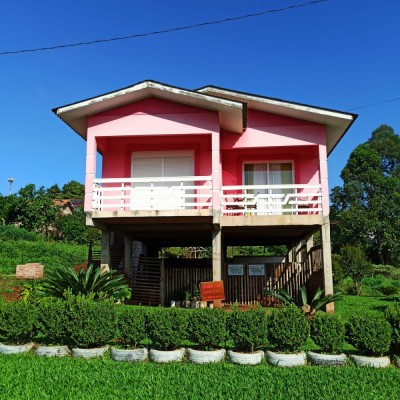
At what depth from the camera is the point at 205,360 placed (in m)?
6.92

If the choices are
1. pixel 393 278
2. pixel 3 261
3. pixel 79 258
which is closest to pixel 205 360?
pixel 3 261

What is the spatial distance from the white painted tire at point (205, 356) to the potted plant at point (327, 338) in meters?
1.50

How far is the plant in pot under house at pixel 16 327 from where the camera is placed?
7.46 meters

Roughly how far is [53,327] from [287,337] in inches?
159

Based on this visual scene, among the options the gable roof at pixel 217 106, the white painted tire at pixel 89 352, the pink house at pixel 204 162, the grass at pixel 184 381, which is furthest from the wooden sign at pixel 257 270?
the white painted tire at pixel 89 352

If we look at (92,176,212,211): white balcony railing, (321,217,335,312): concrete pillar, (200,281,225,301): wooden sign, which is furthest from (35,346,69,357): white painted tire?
(321,217,335,312): concrete pillar

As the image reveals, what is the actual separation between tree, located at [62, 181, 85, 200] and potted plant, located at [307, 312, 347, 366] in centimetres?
6711

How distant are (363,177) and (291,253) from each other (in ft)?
76.0

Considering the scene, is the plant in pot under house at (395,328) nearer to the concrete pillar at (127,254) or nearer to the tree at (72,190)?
the concrete pillar at (127,254)

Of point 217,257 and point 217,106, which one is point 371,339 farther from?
point 217,106

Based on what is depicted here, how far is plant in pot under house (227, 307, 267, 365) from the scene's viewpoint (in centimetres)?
686

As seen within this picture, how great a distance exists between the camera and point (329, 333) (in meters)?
6.93

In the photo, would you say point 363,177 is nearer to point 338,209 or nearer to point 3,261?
point 338,209

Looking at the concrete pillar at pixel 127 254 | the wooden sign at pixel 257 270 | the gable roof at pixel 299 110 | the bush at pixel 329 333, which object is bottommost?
the bush at pixel 329 333
